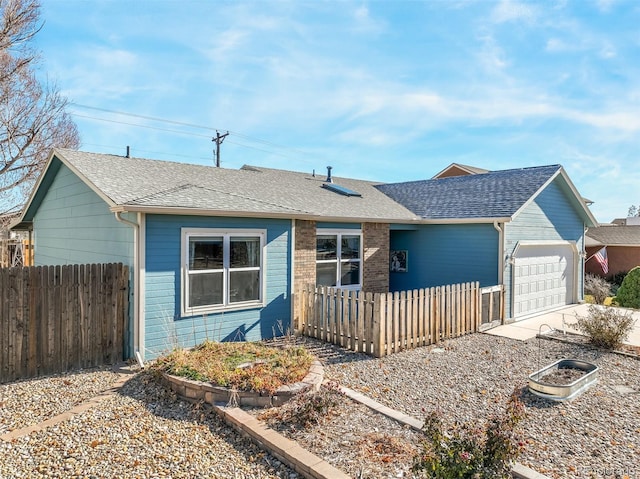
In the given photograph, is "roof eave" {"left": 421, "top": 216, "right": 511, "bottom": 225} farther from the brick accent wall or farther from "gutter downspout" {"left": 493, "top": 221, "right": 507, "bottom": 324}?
the brick accent wall

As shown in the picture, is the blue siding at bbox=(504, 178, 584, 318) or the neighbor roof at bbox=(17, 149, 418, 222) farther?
the blue siding at bbox=(504, 178, 584, 318)

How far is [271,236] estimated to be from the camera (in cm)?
963

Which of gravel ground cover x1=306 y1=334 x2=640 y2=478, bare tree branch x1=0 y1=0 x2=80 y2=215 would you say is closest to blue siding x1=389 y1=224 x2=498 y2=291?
gravel ground cover x1=306 y1=334 x2=640 y2=478

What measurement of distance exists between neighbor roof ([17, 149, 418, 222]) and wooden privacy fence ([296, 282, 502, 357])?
2.36 m

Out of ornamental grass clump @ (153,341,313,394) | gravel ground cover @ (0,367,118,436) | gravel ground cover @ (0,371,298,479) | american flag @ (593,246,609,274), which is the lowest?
gravel ground cover @ (0,367,118,436)

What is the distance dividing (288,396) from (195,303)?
144 inches

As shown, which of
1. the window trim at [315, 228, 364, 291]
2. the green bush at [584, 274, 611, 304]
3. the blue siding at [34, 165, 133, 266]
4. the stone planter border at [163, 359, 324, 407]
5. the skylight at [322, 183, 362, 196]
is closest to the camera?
the stone planter border at [163, 359, 324, 407]

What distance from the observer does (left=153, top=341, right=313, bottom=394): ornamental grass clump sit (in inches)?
225

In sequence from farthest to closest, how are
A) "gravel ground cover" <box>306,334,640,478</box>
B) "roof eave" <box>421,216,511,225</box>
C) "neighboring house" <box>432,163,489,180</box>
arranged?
"neighboring house" <box>432,163,489,180</box> < "roof eave" <box>421,216,511,225</box> < "gravel ground cover" <box>306,334,640,478</box>

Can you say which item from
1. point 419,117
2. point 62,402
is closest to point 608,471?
point 62,402

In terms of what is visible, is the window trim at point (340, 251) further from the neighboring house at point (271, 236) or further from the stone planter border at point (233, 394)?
the stone planter border at point (233, 394)

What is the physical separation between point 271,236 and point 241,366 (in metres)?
3.90

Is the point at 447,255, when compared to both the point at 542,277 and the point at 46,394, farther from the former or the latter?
the point at 46,394

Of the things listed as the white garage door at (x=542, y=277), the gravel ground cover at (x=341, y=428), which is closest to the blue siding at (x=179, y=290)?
the gravel ground cover at (x=341, y=428)
